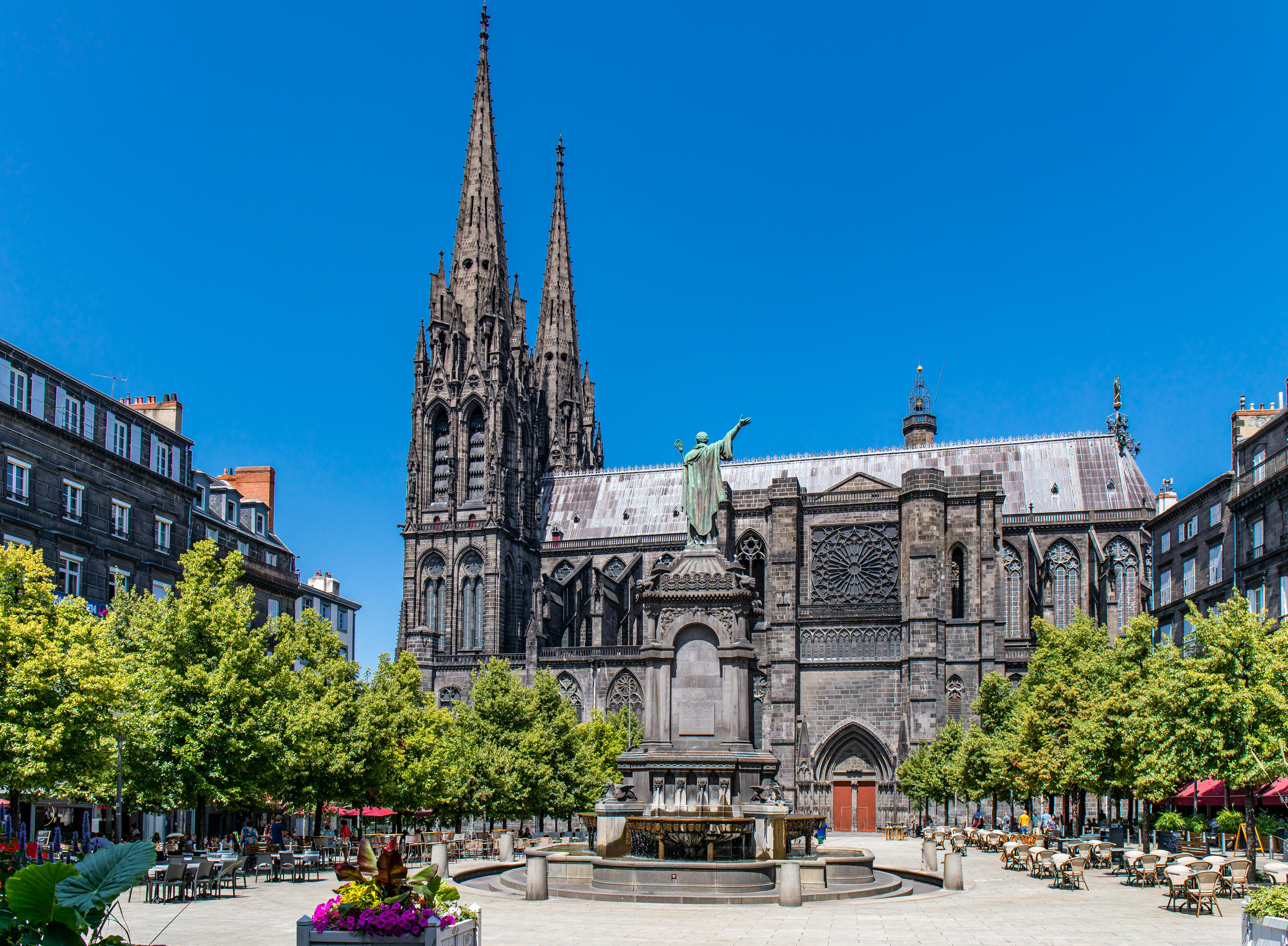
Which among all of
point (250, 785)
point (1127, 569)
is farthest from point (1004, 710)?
point (250, 785)

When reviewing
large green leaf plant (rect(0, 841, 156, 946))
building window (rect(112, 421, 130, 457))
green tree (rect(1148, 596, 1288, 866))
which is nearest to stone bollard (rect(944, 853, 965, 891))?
green tree (rect(1148, 596, 1288, 866))

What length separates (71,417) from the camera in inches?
1501

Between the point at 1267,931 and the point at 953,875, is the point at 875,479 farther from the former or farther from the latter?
the point at 1267,931

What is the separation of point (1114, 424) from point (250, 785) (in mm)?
59313

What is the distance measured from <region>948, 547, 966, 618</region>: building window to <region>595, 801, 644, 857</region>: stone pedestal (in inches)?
1615

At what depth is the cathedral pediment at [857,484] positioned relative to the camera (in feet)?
215

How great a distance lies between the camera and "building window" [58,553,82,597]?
36.8 m

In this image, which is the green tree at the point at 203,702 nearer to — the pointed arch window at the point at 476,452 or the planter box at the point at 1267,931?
the planter box at the point at 1267,931

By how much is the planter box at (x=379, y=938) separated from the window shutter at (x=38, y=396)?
3150cm

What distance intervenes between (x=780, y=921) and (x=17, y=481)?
2744 centimetres

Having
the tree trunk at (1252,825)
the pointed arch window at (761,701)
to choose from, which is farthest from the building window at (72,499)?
the pointed arch window at (761,701)

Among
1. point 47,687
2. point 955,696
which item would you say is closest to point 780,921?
point 47,687

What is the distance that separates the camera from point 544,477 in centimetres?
8538

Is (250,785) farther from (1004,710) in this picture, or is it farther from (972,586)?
(972,586)
